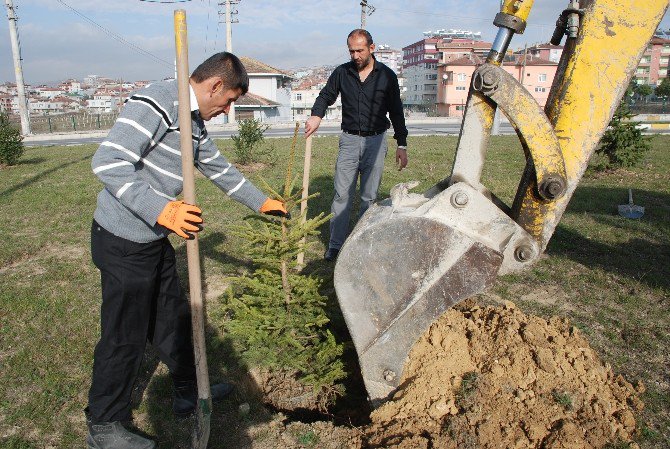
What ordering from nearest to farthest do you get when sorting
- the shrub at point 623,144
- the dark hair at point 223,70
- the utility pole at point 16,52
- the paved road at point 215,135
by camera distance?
the dark hair at point 223,70 → the shrub at point 623,144 → the paved road at point 215,135 → the utility pole at point 16,52

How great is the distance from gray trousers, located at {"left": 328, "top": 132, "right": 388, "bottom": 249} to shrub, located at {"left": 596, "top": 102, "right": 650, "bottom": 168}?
8177 mm

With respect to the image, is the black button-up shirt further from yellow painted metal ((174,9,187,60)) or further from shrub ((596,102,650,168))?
shrub ((596,102,650,168))

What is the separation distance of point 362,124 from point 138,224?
3133 mm

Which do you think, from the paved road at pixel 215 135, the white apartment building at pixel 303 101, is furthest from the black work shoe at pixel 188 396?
the white apartment building at pixel 303 101

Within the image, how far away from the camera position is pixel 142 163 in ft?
9.08

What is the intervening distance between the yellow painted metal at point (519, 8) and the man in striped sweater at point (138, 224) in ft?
4.62

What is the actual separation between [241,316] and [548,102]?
250 centimetres

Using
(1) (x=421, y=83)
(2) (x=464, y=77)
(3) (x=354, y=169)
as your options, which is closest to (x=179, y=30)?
(3) (x=354, y=169)

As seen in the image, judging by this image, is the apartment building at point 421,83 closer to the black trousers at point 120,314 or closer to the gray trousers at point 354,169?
the gray trousers at point 354,169

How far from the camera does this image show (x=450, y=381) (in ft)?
9.70

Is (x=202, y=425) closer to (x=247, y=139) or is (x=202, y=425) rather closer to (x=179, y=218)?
(x=179, y=218)

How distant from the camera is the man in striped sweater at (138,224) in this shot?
2.47 m

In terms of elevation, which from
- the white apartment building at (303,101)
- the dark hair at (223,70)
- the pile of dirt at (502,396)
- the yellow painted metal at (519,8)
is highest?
the yellow painted metal at (519,8)

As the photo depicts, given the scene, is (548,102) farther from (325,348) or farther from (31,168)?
(31,168)
